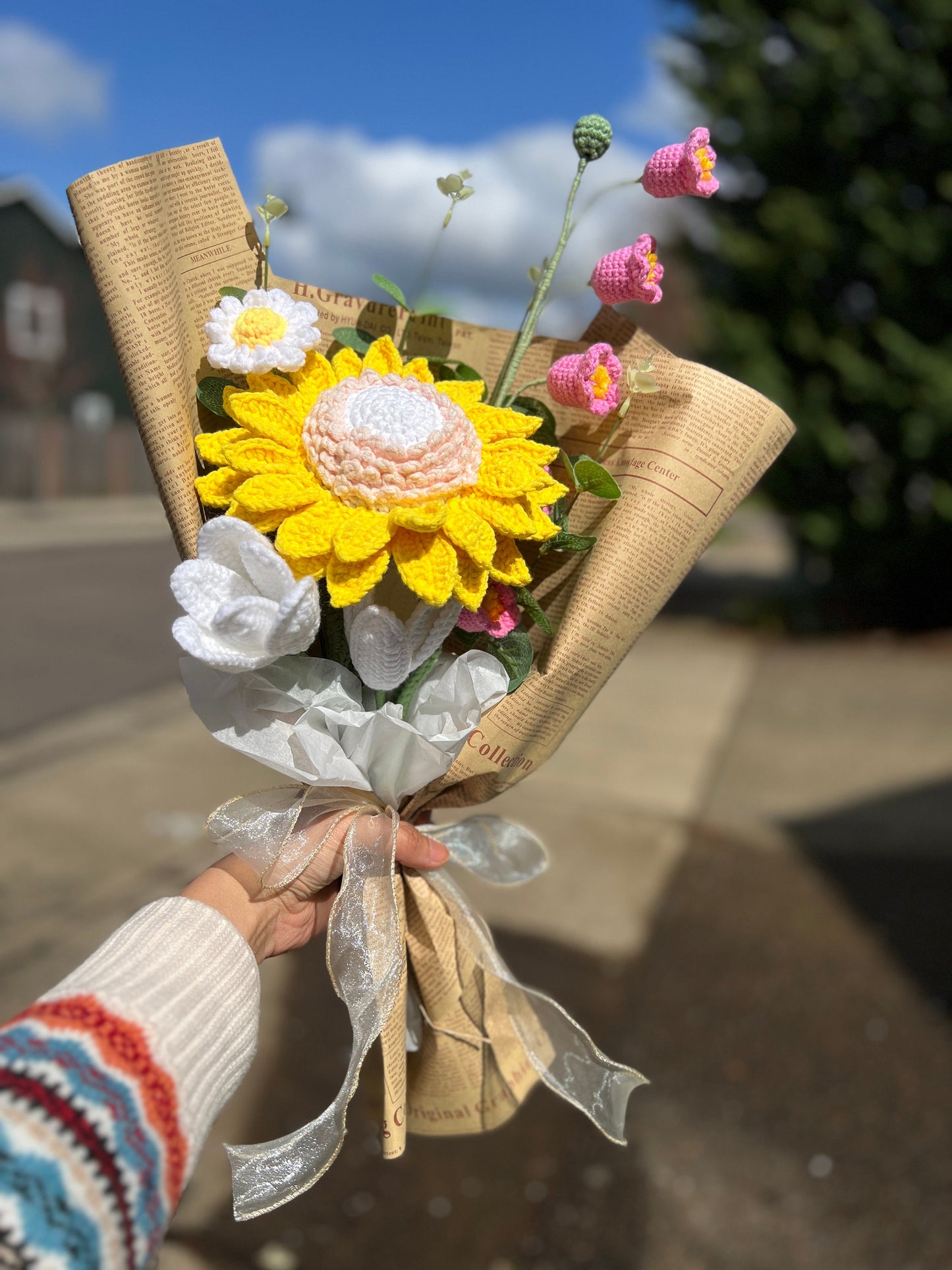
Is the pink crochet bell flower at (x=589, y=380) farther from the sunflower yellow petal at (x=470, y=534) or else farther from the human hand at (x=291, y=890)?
the human hand at (x=291, y=890)

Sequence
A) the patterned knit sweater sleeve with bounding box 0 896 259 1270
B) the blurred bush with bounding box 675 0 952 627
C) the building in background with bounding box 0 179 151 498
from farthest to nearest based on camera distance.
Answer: the building in background with bounding box 0 179 151 498
the blurred bush with bounding box 675 0 952 627
the patterned knit sweater sleeve with bounding box 0 896 259 1270

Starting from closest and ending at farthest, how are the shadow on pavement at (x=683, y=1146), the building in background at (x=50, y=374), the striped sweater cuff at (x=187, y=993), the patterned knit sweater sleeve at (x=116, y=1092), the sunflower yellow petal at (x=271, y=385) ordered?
the patterned knit sweater sleeve at (x=116, y=1092)
the striped sweater cuff at (x=187, y=993)
the sunflower yellow petal at (x=271, y=385)
the shadow on pavement at (x=683, y=1146)
the building in background at (x=50, y=374)

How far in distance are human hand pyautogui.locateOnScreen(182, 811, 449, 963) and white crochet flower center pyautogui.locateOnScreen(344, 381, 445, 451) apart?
0.53 m

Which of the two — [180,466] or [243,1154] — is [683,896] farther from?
[180,466]

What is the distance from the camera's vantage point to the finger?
4.34ft

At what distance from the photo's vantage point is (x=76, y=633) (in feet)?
27.2

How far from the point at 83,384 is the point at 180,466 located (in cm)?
2404

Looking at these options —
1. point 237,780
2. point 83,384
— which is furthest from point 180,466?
point 83,384

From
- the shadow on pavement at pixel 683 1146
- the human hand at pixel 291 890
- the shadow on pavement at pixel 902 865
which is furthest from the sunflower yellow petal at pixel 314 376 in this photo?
the shadow on pavement at pixel 902 865

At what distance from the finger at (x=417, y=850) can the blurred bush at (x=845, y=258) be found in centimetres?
803

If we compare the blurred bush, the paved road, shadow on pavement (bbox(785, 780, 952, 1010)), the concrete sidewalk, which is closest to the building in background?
the paved road

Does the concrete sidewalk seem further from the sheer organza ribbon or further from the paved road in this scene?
the paved road

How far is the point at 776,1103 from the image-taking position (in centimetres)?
290

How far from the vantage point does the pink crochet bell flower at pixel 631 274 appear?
120 cm
